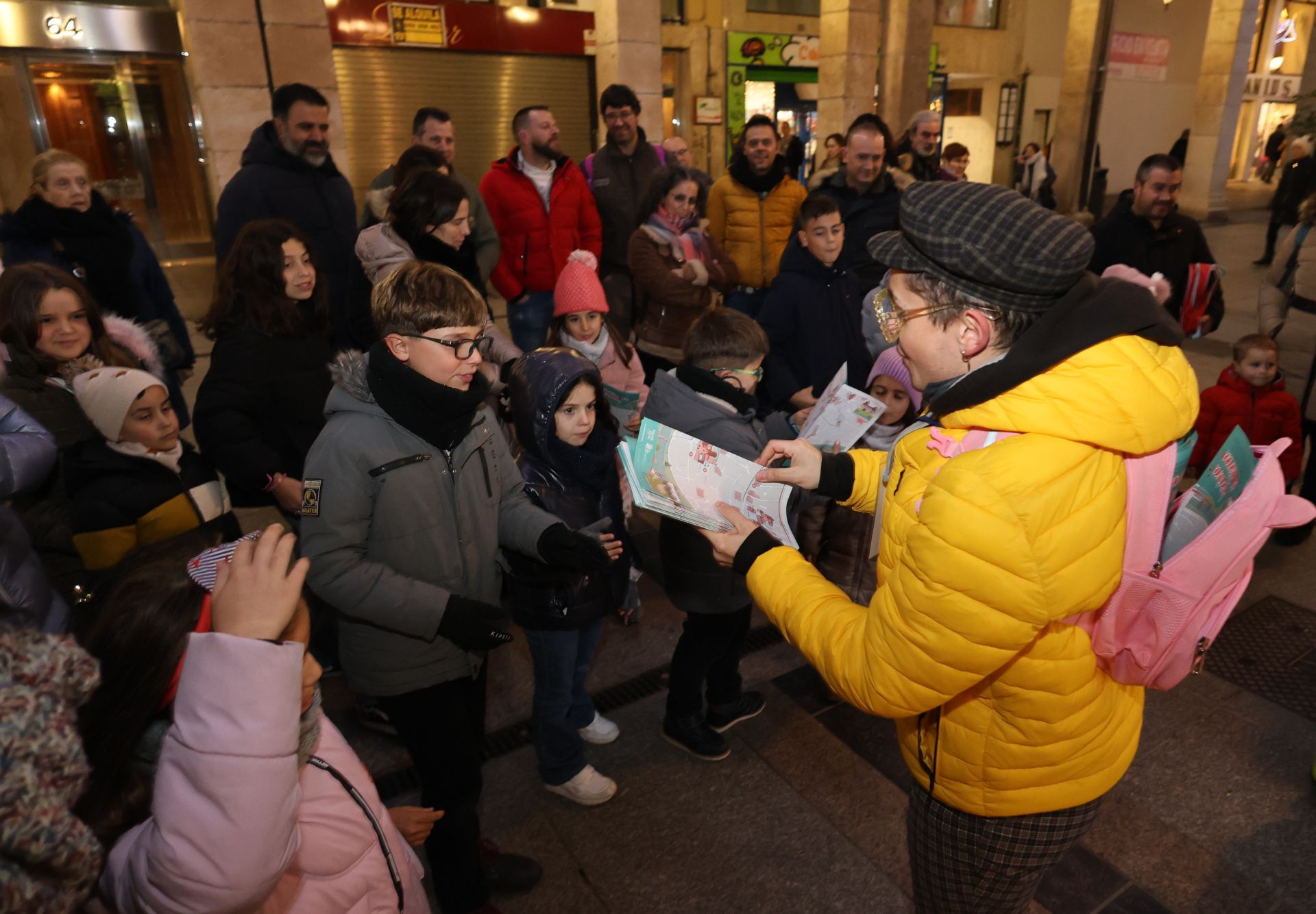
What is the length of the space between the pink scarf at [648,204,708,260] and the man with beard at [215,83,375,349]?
1944mm

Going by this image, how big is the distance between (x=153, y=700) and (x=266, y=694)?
252 mm

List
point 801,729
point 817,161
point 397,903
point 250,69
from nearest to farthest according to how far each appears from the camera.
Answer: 1. point 397,903
2. point 801,729
3. point 250,69
4. point 817,161

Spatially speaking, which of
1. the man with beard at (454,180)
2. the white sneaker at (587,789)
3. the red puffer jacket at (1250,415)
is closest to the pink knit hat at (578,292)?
the man with beard at (454,180)

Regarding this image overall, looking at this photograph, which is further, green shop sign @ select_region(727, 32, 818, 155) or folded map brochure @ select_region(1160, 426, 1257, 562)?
green shop sign @ select_region(727, 32, 818, 155)

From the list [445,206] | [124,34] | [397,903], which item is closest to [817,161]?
[124,34]

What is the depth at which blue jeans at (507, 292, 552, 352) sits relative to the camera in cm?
607

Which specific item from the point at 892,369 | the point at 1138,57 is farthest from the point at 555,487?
the point at 1138,57

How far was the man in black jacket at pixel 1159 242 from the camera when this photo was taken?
4.95 metres

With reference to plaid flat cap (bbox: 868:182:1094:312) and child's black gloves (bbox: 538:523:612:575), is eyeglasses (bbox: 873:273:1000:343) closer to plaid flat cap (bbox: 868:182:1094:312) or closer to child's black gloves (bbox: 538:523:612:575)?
plaid flat cap (bbox: 868:182:1094:312)

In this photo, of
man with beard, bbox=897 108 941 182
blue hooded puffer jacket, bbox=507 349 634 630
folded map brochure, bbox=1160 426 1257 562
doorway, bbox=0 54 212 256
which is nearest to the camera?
folded map brochure, bbox=1160 426 1257 562

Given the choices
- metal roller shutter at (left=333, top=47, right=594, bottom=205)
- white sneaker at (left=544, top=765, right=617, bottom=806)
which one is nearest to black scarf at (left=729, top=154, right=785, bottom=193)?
white sneaker at (left=544, top=765, right=617, bottom=806)

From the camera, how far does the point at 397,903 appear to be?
1.67 m

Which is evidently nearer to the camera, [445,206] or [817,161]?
[445,206]

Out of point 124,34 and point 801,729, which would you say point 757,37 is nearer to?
point 124,34
